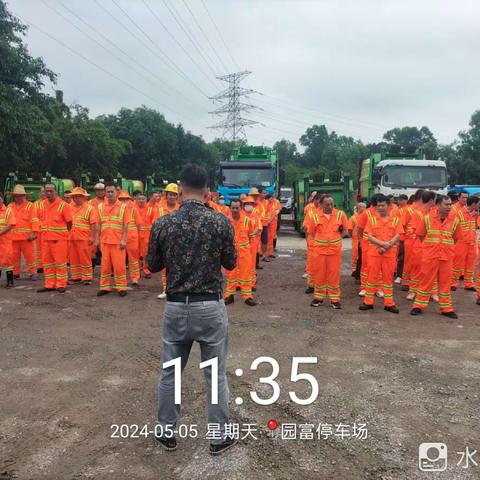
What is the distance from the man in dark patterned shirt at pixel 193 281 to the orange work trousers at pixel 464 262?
6.91m

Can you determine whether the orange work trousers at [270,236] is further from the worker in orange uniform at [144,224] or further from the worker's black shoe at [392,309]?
the worker's black shoe at [392,309]

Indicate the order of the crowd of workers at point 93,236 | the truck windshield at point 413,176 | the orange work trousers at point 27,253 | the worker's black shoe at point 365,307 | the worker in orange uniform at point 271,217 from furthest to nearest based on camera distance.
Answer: the truck windshield at point 413,176
the worker in orange uniform at point 271,217
the orange work trousers at point 27,253
the crowd of workers at point 93,236
the worker's black shoe at point 365,307

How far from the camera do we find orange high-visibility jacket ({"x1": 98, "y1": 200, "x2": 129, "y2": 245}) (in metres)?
7.85

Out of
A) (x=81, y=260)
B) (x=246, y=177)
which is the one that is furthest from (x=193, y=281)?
(x=246, y=177)

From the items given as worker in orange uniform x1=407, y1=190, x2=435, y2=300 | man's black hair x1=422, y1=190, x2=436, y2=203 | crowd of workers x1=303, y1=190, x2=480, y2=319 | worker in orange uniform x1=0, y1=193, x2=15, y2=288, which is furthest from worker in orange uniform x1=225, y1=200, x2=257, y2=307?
worker in orange uniform x1=0, y1=193, x2=15, y2=288

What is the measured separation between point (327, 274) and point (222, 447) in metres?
4.46

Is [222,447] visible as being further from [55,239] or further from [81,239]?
[81,239]

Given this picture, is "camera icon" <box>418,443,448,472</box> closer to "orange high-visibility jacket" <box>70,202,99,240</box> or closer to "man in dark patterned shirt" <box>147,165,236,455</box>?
"man in dark patterned shirt" <box>147,165,236,455</box>

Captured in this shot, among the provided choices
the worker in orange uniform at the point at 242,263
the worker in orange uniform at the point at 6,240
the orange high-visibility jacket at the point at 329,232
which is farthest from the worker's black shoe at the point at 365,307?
the worker in orange uniform at the point at 6,240

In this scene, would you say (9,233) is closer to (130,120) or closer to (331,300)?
(331,300)

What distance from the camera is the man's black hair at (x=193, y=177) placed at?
3.23m

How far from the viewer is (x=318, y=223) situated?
738 centimetres

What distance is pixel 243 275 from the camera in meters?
7.61

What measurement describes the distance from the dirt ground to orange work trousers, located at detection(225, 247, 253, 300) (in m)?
0.41
